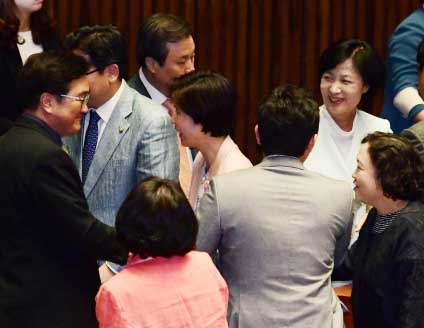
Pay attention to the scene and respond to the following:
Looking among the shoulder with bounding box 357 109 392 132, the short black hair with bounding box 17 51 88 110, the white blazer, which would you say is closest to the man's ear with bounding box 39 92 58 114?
the short black hair with bounding box 17 51 88 110

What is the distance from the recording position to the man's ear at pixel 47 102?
3.66 m

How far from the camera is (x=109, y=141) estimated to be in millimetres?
4082

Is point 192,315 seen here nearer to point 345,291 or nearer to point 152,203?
point 152,203

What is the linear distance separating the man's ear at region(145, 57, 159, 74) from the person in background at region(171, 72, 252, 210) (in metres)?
0.64

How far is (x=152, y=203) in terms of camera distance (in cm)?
313

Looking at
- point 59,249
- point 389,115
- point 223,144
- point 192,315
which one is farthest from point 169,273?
point 389,115

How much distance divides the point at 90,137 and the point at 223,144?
548mm

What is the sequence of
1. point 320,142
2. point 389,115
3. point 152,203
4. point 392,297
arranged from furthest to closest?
1. point 389,115
2. point 320,142
3. point 392,297
4. point 152,203

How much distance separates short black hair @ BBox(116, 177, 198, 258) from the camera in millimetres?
3127

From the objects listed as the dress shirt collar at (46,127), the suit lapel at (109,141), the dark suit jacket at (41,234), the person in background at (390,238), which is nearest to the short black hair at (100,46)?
the suit lapel at (109,141)

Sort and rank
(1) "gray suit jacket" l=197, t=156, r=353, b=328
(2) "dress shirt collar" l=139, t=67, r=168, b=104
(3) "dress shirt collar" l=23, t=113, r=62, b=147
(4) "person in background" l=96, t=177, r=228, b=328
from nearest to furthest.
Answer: (4) "person in background" l=96, t=177, r=228, b=328, (1) "gray suit jacket" l=197, t=156, r=353, b=328, (3) "dress shirt collar" l=23, t=113, r=62, b=147, (2) "dress shirt collar" l=139, t=67, r=168, b=104

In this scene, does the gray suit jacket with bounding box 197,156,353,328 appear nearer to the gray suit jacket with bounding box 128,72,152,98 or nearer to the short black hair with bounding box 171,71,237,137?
the short black hair with bounding box 171,71,237,137

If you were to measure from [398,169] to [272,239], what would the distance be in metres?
0.48

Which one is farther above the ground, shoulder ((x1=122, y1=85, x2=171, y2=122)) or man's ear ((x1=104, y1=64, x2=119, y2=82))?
man's ear ((x1=104, y1=64, x2=119, y2=82))
